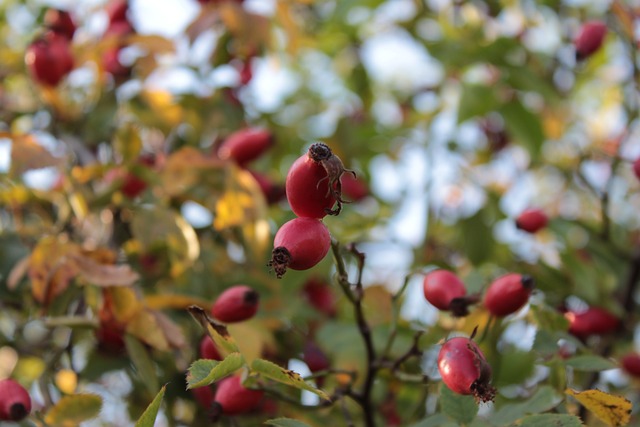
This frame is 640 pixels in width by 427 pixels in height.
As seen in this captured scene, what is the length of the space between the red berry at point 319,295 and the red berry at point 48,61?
4.07ft

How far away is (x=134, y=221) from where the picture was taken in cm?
211

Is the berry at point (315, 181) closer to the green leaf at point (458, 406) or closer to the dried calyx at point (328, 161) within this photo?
the dried calyx at point (328, 161)

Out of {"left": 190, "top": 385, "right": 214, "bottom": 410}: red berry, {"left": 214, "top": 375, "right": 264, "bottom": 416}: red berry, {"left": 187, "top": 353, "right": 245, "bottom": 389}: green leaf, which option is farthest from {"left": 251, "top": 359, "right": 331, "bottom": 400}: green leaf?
{"left": 190, "top": 385, "right": 214, "bottom": 410}: red berry

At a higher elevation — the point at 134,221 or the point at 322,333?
the point at 134,221

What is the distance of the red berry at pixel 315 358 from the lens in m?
2.29

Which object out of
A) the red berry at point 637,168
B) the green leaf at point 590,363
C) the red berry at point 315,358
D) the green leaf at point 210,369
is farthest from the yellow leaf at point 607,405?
the red berry at point 315,358

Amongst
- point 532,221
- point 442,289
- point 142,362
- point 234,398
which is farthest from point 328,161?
point 532,221

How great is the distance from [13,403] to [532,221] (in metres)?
1.51

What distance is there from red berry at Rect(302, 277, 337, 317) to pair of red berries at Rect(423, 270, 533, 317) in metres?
1.44

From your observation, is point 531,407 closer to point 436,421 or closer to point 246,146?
point 436,421

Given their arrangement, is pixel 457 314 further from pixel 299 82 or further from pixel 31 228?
pixel 299 82

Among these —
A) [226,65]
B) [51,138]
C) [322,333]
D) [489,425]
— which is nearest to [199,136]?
[226,65]

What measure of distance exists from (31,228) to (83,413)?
1.06 m

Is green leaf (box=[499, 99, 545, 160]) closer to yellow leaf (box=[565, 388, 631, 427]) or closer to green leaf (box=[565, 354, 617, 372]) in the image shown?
green leaf (box=[565, 354, 617, 372])
